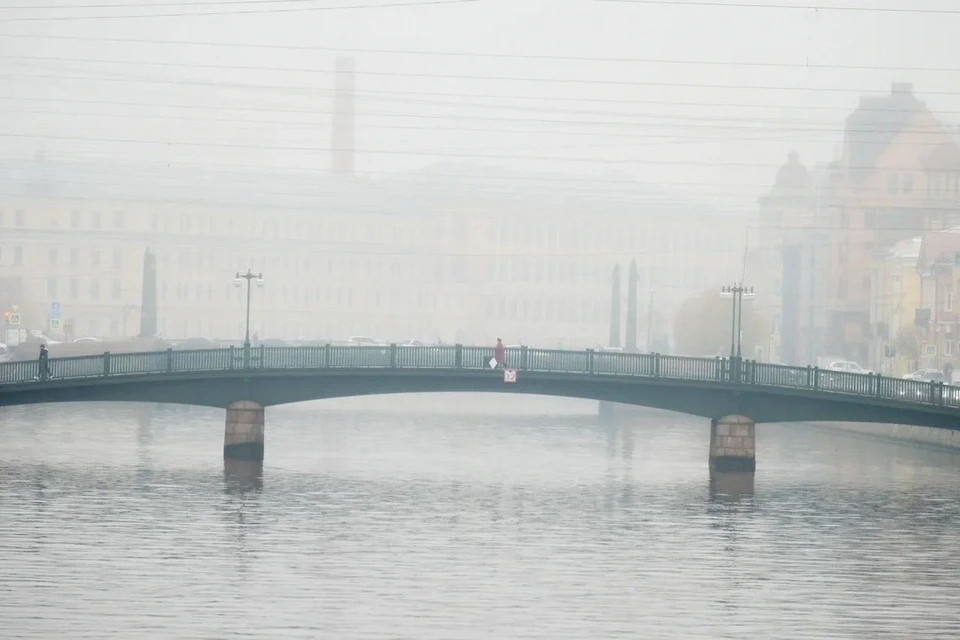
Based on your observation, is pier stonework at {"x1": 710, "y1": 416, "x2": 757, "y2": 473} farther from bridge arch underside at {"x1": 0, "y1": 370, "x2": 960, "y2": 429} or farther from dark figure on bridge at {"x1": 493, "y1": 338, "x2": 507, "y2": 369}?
dark figure on bridge at {"x1": 493, "y1": 338, "x2": 507, "y2": 369}

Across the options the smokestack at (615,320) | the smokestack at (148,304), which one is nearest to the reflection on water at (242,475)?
the smokestack at (148,304)

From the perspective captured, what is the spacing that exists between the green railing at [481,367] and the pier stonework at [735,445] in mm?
1744

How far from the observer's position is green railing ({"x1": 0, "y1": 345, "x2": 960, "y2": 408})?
71438 mm

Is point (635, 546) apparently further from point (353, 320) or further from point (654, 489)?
point (353, 320)

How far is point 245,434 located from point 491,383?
31.5 ft

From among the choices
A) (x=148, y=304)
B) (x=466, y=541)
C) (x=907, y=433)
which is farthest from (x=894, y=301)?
(x=466, y=541)

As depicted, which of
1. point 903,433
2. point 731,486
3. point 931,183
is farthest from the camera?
point 931,183

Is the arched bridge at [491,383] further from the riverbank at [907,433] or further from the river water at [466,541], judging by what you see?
the riverbank at [907,433]

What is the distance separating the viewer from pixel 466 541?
51625 mm

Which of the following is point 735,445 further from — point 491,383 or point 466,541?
point 466,541

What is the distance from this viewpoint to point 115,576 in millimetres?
42781

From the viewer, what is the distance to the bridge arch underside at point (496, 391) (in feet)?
235

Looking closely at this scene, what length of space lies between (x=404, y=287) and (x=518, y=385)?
126343 mm

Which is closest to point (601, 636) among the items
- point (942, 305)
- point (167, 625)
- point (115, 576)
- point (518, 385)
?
point (167, 625)
